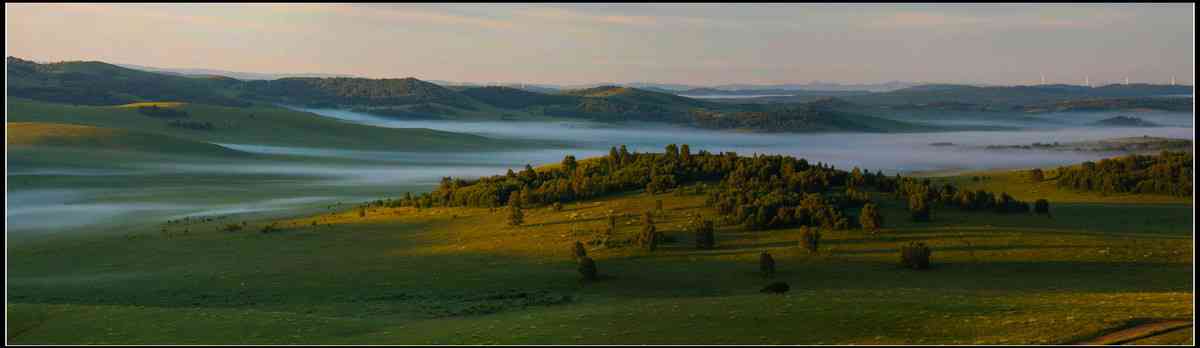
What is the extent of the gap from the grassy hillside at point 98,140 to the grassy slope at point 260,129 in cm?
2748

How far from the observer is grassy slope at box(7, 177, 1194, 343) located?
72.0 feet

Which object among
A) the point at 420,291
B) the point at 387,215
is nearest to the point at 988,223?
the point at 420,291

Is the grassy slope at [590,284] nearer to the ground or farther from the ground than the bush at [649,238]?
nearer to the ground

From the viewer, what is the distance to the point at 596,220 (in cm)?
4775

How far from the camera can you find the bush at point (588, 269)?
1348 inches

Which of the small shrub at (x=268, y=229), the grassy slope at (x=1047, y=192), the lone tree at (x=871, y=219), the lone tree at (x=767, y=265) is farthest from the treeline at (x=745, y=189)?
the small shrub at (x=268, y=229)

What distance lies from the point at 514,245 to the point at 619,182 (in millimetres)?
14849

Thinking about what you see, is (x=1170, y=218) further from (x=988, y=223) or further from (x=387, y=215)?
(x=387, y=215)

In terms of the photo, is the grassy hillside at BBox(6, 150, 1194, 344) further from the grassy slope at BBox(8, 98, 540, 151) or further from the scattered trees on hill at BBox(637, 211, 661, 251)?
the grassy slope at BBox(8, 98, 540, 151)

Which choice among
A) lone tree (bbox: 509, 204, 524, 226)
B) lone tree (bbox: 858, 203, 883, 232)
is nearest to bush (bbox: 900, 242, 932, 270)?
lone tree (bbox: 858, 203, 883, 232)

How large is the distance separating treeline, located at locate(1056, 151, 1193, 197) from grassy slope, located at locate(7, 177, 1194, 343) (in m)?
6.37

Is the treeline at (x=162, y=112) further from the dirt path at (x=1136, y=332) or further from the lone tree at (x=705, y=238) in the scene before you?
the dirt path at (x=1136, y=332)

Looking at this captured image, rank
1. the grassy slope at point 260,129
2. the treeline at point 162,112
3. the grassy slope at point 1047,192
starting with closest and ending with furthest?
the grassy slope at point 1047,192
the grassy slope at point 260,129
the treeline at point 162,112

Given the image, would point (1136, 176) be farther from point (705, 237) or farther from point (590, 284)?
point (590, 284)
